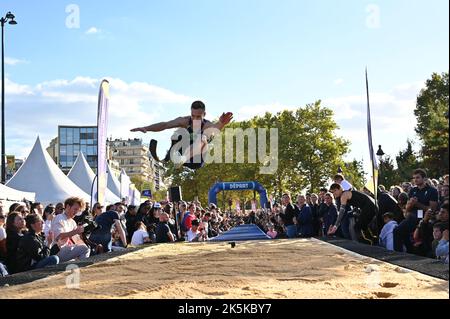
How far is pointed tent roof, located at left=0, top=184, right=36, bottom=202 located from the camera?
45.0 ft

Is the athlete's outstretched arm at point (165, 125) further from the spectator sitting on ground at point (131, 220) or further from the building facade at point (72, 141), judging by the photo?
the building facade at point (72, 141)

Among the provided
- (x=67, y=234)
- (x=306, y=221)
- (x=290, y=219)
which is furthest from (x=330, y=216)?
(x=67, y=234)

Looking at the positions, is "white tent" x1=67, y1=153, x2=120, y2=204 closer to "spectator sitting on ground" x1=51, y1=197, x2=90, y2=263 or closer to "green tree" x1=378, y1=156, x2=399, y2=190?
"green tree" x1=378, y1=156, x2=399, y2=190

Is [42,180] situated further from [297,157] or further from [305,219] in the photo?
[297,157]

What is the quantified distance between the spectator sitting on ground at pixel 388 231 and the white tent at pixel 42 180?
1135cm

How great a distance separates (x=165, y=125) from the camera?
30.2 ft

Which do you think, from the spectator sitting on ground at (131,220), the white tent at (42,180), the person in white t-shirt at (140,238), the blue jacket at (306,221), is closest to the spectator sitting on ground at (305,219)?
the blue jacket at (306,221)

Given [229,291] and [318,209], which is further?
[318,209]

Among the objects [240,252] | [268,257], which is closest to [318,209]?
[240,252]

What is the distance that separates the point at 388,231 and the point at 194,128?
3.41m

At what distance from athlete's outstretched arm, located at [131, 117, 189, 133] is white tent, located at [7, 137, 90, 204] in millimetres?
8909

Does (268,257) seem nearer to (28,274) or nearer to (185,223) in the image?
(28,274)
